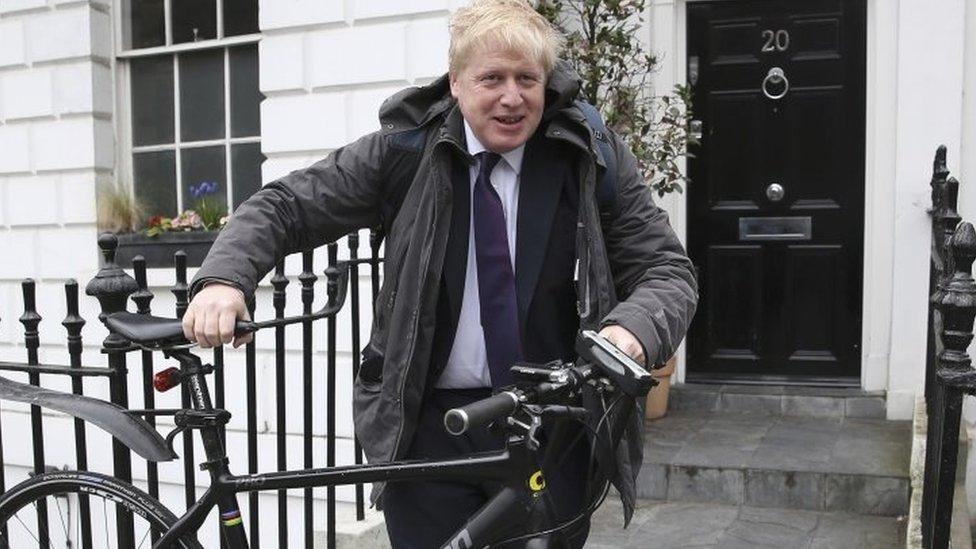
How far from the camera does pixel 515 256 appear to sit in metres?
2.35

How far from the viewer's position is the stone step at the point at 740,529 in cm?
427

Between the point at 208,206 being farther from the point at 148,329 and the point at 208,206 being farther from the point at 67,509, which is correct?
the point at 148,329

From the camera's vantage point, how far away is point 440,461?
2146 millimetres

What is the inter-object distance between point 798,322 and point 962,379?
3926 millimetres

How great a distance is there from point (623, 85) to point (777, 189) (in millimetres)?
1145

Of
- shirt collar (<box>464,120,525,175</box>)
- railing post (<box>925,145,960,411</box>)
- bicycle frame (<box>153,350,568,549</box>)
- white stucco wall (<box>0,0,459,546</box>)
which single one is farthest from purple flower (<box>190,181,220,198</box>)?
shirt collar (<box>464,120,525,175</box>)

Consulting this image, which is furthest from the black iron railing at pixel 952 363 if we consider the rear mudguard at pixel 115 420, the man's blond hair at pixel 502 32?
the rear mudguard at pixel 115 420

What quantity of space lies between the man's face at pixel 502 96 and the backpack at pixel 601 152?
Answer: 15 centimetres

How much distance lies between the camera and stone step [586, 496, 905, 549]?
14.0 feet

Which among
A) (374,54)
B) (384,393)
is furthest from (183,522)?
(374,54)

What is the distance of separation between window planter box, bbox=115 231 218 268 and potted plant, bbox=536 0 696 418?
2.51m

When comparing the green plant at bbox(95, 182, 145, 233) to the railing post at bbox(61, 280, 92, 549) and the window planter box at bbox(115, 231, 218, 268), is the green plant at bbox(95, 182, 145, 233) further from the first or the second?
the railing post at bbox(61, 280, 92, 549)

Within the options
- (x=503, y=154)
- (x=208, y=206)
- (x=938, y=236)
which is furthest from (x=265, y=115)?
(x=503, y=154)

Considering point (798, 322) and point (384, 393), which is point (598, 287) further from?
point (798, 322)
